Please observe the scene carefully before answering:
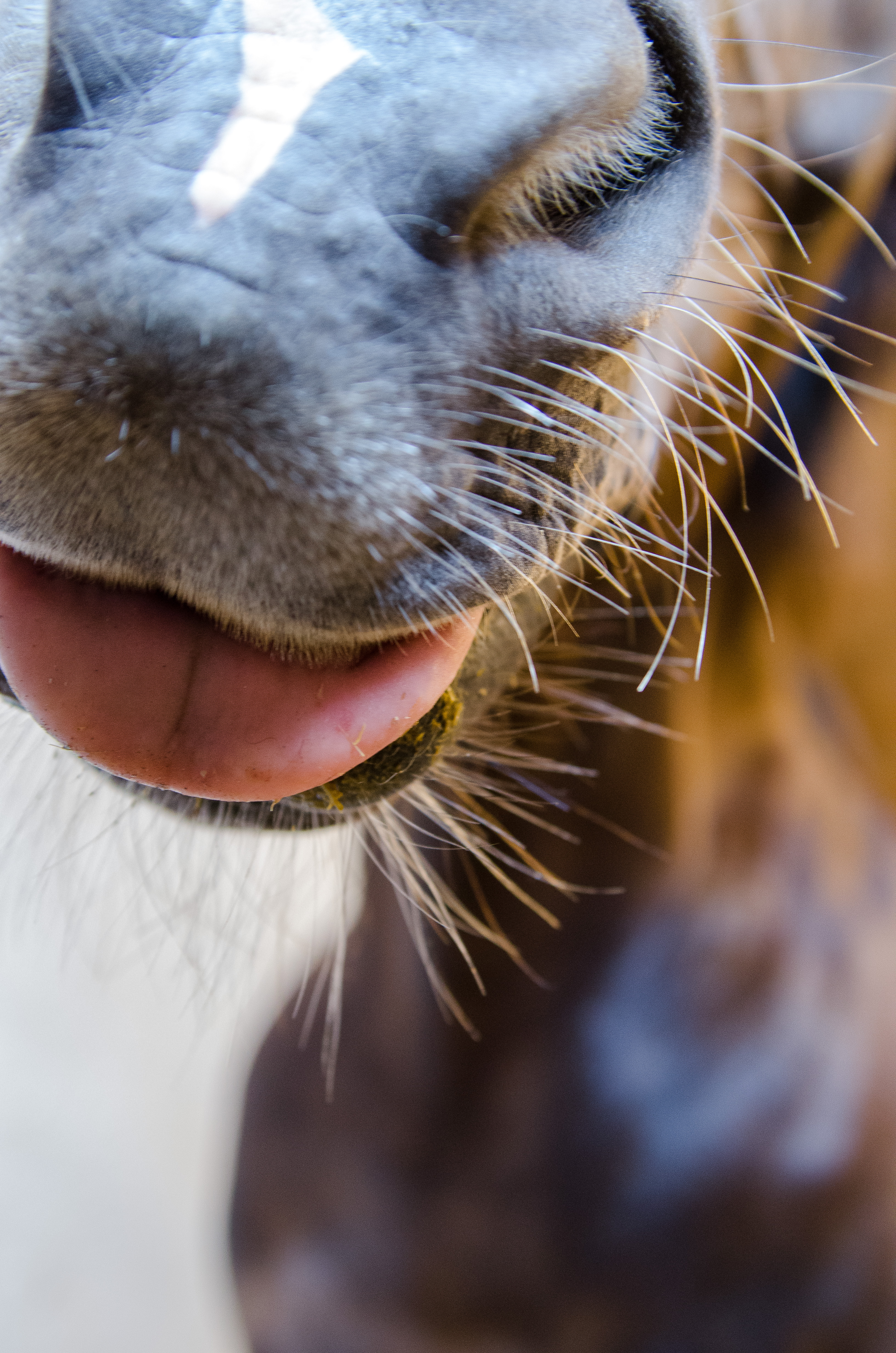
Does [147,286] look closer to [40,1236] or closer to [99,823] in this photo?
[99,823]

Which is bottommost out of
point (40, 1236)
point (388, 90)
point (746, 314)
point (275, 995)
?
point (40, 1236)

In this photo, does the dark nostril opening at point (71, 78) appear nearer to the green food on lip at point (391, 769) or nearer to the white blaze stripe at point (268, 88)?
the white blaze stripe at point (268, 88)

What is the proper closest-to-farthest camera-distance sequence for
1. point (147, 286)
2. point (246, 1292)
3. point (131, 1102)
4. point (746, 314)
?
point (147, 286), point (746, 314), point (246, 1292), point (131, 1102)

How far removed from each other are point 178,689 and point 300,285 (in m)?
0.10

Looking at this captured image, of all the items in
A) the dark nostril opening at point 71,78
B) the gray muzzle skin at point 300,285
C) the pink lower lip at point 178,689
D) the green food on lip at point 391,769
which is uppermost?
the dark nostril opening at point 71,78

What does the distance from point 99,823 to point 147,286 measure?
2.61 feet

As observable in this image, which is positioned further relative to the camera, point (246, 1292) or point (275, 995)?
point (275, 995)

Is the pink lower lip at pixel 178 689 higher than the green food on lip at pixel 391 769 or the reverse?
higher

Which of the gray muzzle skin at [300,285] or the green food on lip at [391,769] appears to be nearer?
the gray muzzle skin at [300,285]

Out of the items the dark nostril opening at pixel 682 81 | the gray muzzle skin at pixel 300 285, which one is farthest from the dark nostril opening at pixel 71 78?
the dark nostril opening at pixel 682 81

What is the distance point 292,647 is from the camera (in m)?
0.22

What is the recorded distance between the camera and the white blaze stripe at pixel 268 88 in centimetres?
17

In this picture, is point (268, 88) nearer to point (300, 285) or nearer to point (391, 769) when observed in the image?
point (300, 285)

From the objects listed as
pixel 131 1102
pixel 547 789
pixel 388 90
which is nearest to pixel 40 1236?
pixel 131 1102
